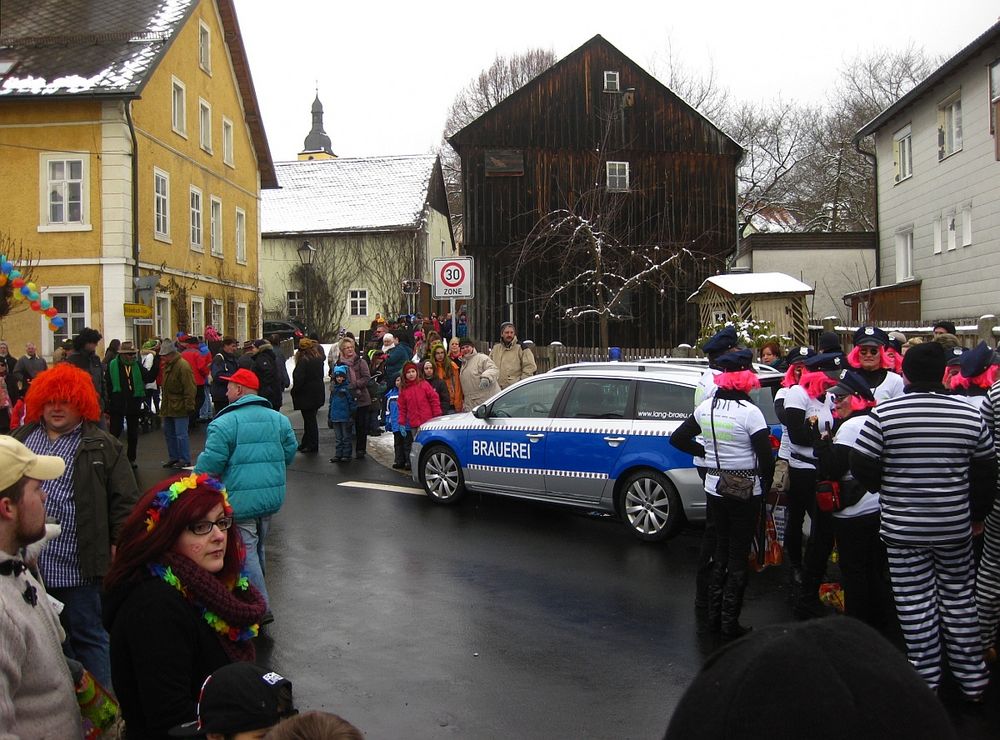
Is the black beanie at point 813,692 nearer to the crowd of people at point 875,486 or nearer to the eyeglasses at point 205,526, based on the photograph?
the eyeglasses at point 205,526

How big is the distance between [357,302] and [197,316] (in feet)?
60.6

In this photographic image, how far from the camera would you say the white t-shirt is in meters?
6.25

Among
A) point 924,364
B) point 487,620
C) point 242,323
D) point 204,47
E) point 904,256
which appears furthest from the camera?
point 242,323

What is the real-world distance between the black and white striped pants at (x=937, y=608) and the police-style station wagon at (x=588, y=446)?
11.9 ft

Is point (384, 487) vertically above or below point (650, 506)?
below

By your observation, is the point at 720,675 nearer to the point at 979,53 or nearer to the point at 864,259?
the point at 979,53

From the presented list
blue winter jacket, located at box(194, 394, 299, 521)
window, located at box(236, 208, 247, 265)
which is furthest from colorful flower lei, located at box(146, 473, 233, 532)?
window, located at box(236, 208, 247, 265)

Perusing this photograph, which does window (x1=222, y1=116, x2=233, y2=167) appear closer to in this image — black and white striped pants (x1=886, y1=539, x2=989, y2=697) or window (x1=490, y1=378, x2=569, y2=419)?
window (x1=490, y1=378, x2=569, y2=419)

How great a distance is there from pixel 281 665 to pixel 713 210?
28.2m

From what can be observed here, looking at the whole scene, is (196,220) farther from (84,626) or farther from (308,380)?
(84,626)

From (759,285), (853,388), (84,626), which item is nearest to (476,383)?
(853,388)

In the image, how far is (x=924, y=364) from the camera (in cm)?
487

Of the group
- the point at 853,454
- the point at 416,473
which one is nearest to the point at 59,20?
the point at 416,473

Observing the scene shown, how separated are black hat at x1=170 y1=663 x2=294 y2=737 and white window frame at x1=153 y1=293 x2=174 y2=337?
26.0 metres
